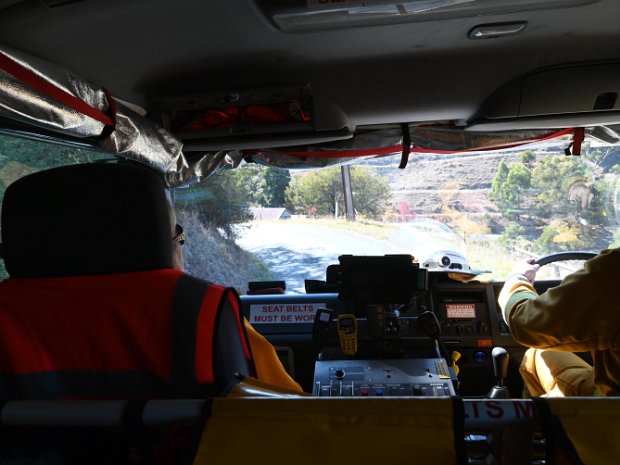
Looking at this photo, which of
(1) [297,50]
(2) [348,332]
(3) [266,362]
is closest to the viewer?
(3) [266,362]

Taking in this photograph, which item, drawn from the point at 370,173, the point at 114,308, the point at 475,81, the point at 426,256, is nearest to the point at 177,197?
the point at 370,173

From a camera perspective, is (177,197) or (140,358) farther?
(177,197)

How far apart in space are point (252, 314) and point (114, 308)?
6.79 ft

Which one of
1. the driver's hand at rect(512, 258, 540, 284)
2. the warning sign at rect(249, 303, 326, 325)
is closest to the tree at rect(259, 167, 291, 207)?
the warning sign at rect(249, 303, 326, 325)

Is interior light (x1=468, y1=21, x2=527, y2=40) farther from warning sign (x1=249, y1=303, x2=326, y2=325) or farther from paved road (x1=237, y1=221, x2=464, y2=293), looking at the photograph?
warning sign (x1=249, y1=303, x2=326, y2=325)

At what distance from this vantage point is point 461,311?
312cm

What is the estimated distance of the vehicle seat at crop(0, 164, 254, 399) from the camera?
3.98 ft

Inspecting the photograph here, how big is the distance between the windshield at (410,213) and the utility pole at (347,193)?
1 cm

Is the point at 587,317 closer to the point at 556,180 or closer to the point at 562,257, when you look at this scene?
the point at 562,257

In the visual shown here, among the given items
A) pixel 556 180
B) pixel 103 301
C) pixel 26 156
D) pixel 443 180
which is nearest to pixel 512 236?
pixel 556 180

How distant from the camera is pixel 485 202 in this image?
326cm

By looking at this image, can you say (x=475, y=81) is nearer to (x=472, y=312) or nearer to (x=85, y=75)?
(x=472, y=312)

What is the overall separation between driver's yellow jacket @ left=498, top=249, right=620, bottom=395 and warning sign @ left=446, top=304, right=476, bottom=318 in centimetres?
103

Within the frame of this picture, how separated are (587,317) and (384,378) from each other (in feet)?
3.07
